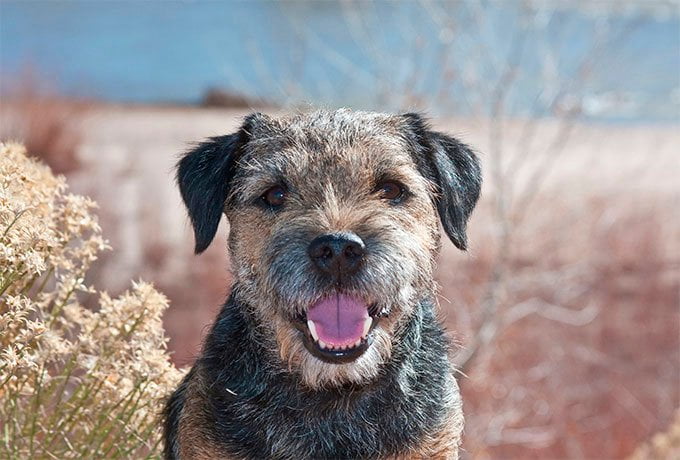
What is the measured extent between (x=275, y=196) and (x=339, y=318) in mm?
483

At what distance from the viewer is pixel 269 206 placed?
10.6 feet

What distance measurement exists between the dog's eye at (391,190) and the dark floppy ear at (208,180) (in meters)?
0.53

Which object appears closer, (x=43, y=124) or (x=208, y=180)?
(x=208, y=180)

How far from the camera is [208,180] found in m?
3.39

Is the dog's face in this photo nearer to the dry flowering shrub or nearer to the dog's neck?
the dog's neck

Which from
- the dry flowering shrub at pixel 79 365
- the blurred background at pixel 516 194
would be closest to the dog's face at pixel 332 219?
the dry flowering shrub at pixel 79 365

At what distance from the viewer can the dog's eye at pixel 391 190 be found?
3.26 m

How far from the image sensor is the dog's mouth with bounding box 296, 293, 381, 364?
2.97m

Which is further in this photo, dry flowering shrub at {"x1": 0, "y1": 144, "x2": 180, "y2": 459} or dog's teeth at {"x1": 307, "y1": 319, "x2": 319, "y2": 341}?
dry flowering shrub at {"x1": 0, "y1": 144, "x2": 180, "y2": 459}

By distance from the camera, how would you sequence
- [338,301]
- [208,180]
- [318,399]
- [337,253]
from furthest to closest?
[208,180], [318,399], [338,301], [337,253]

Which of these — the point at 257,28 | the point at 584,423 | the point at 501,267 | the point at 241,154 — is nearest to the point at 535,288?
the point at 584,423

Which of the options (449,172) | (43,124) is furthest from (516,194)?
(449,172)

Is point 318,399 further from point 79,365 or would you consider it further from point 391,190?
point 79,365

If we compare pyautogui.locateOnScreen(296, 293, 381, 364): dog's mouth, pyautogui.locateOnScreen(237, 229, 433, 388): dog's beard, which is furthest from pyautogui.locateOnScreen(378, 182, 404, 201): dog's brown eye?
pyautogui.locateOnScreen(296, 293, 381, 364): dog's mouth
